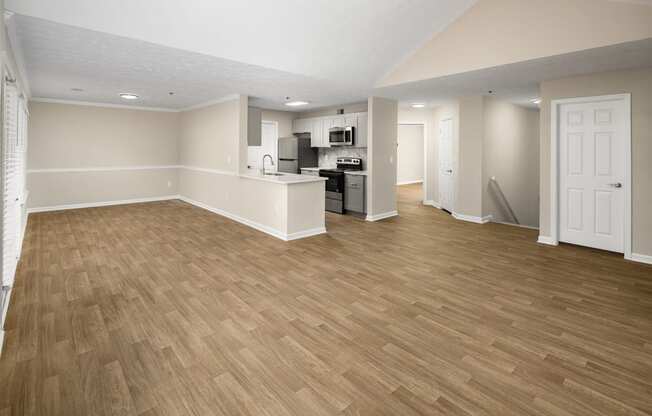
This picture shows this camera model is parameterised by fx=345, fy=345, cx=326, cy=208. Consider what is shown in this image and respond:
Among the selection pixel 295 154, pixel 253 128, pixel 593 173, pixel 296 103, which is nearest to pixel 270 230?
pixel 253 128

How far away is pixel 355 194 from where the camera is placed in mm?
7191

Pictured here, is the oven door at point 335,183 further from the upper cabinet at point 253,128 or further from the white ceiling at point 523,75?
the white ceiling at point 523,75

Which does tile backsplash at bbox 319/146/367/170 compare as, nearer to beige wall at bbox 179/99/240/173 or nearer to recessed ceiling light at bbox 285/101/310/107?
recessed ceiling light at bbox 285/101/310/107

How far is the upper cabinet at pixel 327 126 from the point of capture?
23.9 ft

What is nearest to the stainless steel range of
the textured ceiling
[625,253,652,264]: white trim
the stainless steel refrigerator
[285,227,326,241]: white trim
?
the stainless steel refrigerator

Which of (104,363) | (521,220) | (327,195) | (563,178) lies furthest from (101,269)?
(521,220)

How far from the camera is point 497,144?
272 inches

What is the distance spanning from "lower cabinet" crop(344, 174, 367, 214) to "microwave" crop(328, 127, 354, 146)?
76cm

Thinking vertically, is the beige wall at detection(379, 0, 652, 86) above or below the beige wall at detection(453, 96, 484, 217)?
above

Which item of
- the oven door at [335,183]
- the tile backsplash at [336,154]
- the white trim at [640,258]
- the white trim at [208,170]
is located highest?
the tile backsplash at [336,154]

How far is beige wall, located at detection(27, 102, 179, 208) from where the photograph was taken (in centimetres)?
724

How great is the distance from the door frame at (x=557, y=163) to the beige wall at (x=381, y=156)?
2.85 metres

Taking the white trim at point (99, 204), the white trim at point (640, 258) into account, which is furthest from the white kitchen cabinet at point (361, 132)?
the white trim at point (99, 204)

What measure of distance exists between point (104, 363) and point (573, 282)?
13.9 ft
